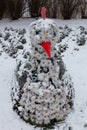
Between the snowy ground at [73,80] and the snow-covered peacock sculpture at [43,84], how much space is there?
158 mm

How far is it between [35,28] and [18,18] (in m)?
4.46

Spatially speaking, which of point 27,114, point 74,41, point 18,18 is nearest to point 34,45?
point 27,114

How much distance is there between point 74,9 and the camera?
9375 mm

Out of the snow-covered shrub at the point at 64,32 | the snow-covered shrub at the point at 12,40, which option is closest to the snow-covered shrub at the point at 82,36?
the snow-covered shrub at the point at 64,32

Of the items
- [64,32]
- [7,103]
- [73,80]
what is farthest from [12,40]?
[7,103]

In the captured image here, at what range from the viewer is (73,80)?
6.48 m

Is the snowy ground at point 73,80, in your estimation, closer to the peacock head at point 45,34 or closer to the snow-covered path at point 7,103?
the snow-covered path at point 7,103

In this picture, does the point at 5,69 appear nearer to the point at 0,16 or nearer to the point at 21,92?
the point at 21,92

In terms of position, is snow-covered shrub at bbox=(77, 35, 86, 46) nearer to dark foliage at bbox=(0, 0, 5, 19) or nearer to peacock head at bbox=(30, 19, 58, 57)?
dark foliage at bbox=(0, 0, 5, 19)

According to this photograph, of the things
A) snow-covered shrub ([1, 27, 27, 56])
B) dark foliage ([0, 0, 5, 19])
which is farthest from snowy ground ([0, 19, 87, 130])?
dark foliage ([0, 0, 5, 19])

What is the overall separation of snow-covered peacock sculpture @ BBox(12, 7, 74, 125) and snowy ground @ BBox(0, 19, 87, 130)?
158 mm

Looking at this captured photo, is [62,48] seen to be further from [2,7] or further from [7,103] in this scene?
[2,7]

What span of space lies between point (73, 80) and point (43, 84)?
1383 mm

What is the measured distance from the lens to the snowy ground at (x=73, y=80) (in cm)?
540
